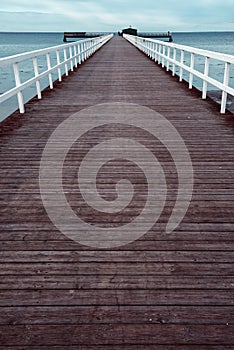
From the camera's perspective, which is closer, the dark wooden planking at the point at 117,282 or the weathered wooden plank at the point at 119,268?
the dark wooden planking at the point at 117,282

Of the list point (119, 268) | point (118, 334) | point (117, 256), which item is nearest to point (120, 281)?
point (119, 268)

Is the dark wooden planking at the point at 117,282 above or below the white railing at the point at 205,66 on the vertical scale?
below

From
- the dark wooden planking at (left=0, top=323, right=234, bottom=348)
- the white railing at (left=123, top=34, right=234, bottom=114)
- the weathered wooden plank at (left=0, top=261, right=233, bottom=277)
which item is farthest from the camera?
the white railing at (left=123, top=34, right=234, bottom=114)

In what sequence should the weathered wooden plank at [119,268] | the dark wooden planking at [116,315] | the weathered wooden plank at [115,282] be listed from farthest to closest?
the weathered wooden plank at [119,268], the weathered wooden plank at [115,282], the dark wooden planking at [116,315]

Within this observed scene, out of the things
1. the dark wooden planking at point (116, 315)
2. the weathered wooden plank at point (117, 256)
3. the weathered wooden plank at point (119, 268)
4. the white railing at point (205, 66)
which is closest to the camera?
the dark wooden planking at point (116, 315)

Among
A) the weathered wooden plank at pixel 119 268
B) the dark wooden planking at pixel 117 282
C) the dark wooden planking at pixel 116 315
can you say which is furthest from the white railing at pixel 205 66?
the dark wooden planking at pixel 116 315

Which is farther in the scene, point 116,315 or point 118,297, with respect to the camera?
point 118,297

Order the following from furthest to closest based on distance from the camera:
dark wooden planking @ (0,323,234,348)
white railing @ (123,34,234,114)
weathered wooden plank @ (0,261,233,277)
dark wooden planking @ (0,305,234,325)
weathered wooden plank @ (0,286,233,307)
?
white railing @ (123,34,234,114)
weathered wooden plank @ (0,261,233,277)
weathered wooden plank @ (0,286,233,307)
dark wooden planking @ (0,305,234,325)
dark wooden planking @ (0,323,234,348)

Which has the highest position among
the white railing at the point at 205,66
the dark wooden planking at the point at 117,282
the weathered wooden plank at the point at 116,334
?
the white railing at the point at 205,66

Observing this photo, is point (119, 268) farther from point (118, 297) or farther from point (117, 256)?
point (118, 297)

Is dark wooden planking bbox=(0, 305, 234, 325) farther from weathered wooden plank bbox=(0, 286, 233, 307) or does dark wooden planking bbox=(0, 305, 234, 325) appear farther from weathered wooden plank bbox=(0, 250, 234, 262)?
weathered wooden plank bbox=(0, 250, 234, 262)

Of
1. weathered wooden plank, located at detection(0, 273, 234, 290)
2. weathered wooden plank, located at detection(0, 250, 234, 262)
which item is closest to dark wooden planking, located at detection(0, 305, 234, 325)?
weathered wooden plank, located at detection(0, 273, 234, 290)

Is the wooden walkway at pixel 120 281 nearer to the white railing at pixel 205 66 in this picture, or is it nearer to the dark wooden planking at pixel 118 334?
the dark wooden planking at pixel 118 334

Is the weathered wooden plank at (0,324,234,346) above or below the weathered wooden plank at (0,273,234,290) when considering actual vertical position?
below
